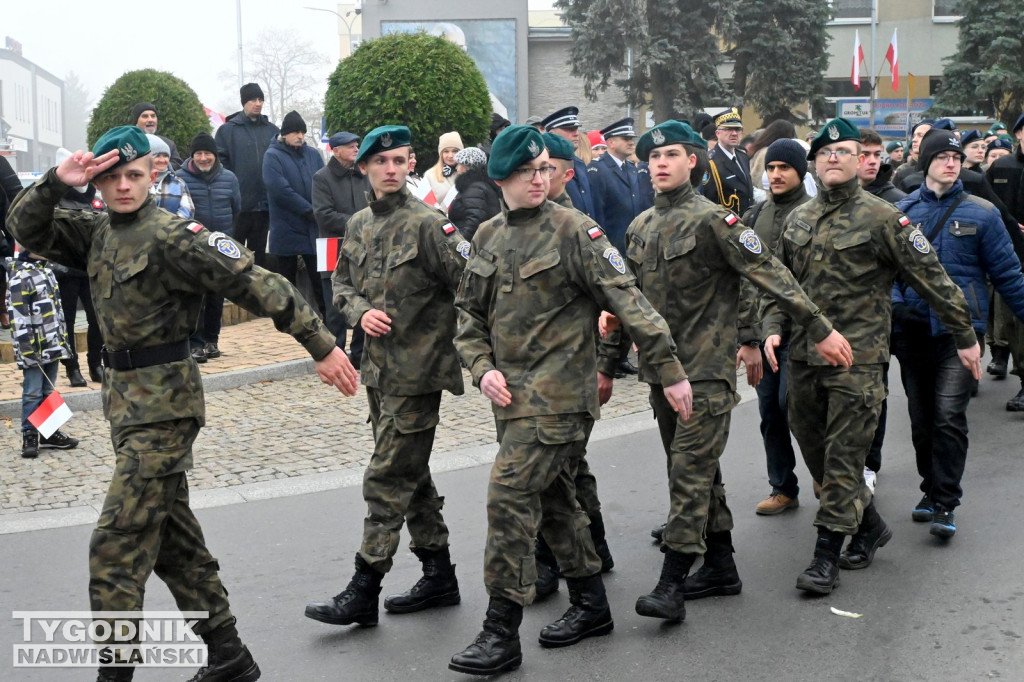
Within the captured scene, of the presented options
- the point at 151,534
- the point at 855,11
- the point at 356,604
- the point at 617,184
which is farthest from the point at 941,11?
the point at 151,534

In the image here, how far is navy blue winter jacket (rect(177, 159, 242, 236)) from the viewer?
11.1 metres

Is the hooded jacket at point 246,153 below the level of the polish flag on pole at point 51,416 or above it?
above

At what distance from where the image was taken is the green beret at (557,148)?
5848 millimetres

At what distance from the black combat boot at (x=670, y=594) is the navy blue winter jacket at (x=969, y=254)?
6.94 feet

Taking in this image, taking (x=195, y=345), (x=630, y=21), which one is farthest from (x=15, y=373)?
(x=630, y=21)

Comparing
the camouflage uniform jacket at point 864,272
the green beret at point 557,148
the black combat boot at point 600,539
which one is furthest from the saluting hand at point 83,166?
the camouflage uniform jacket at point 864,272

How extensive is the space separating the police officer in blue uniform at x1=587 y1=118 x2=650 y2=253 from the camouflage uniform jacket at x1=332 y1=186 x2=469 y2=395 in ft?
18.8

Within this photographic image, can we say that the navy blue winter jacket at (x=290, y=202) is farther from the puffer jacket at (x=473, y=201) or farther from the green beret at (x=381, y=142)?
the green beret at (x=381, y=142)

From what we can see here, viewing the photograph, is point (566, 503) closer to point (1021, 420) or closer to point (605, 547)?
point (605, 547)

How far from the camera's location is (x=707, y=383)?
540 centimetres

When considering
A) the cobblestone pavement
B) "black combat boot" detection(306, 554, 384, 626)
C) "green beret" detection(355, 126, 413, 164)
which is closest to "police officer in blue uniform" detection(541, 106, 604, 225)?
the cobblestone pavement

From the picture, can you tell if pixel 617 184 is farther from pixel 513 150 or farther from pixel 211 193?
pixel 513 150

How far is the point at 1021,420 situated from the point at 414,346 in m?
5.63

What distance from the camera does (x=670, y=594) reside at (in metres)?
5.25
